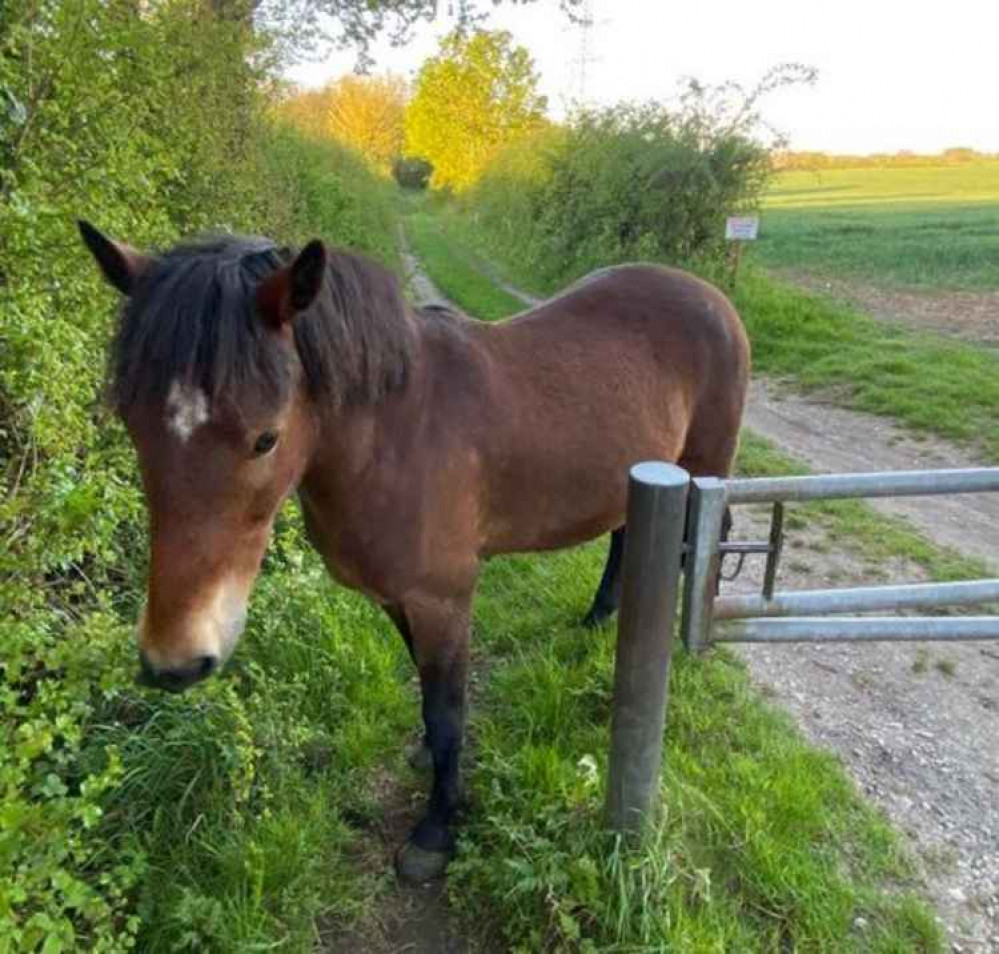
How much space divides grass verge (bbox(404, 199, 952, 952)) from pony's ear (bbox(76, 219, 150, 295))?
184 centimetres

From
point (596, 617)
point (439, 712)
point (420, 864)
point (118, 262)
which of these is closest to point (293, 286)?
point (118, 262)

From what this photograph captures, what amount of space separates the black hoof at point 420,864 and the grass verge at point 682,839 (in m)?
0.10

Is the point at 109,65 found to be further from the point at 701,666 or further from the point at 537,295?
the point at 537,295

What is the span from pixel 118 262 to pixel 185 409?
1.53 feet

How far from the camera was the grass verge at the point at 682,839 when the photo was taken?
1.94 meters

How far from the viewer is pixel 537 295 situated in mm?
13227

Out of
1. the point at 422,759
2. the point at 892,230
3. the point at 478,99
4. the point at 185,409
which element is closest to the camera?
the point at 185,409

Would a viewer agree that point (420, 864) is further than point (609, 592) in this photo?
No

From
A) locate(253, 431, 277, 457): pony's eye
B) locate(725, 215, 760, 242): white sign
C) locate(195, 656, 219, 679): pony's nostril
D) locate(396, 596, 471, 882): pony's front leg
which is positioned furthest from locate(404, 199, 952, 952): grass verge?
locate(725, 215, 760, 242): white sign

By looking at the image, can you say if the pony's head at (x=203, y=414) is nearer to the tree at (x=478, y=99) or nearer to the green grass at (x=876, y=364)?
the green grass at (x=876, y=364)

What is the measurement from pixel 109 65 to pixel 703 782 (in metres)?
3.28

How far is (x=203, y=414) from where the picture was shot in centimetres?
144

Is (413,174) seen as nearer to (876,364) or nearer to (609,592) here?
(876,364)

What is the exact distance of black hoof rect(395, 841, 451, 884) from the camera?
2.25 m
